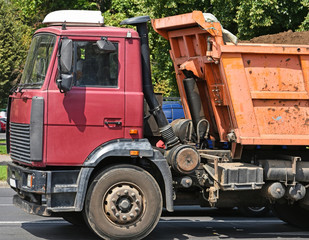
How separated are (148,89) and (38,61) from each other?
1495 mm

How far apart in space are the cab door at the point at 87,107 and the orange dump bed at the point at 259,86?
1.28 meters

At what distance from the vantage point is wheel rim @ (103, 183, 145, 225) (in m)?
8.54

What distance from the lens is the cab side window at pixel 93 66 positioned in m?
8.56

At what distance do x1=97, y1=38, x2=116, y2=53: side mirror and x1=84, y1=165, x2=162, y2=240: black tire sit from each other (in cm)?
148

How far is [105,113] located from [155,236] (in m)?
2.03

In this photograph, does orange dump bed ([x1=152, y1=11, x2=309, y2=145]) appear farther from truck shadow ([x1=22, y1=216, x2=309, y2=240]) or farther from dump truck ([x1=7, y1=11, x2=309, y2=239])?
truck shadow ([x1=22, y1=216, x2=309, y2=240])

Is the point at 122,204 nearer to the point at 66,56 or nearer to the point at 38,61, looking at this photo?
the point at 66,56

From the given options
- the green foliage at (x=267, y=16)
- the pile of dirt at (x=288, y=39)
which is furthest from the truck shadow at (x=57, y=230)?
the green foliage at (x=267, y=16)

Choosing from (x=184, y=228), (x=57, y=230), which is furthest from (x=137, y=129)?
(x=184, y=228)

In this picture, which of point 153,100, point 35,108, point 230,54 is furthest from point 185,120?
point 35,108

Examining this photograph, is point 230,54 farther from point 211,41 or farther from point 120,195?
point 120,195

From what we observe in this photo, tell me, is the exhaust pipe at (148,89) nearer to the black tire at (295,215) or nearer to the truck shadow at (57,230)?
the truck shadow at (57,230)

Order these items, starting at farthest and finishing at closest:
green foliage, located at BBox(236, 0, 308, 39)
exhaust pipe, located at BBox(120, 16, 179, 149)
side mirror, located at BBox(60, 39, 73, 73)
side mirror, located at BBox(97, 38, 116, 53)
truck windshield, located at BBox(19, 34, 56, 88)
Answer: green foliage, located at BBox(236, 0, 308, 39) → exhaust pipe, located at BBox(120, 16, 179, 149) → truck windshield, located at BBox(19, 34, 56, 88) → side mirror, located at BBox(97, 38, 116, 53) → side mirror, located at BBox(60, 39, 73, 73)

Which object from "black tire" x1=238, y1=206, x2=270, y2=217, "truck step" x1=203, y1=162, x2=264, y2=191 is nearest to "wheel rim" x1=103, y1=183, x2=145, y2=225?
"truck step" x1=203, y1=162, x2=264, y2=191
